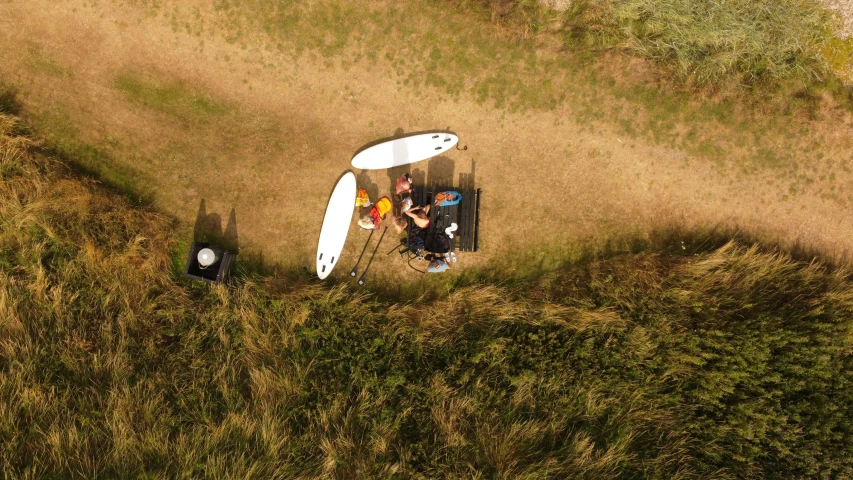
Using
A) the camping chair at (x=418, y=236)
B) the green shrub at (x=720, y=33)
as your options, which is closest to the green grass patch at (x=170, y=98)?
the camping chair at (x=418, y=236)

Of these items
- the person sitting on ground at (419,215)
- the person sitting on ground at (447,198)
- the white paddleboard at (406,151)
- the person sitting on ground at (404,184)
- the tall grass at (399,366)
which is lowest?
the tall grass at (399,366)

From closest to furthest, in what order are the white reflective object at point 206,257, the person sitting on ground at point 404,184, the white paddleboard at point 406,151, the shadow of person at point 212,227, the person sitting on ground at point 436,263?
the white reflective object at point 206,257, the person sitting on ground at point 404,184, the person sitting on ground at point 436,263, the white paddleboard at point 406,151, the shadow of person at point 212,227

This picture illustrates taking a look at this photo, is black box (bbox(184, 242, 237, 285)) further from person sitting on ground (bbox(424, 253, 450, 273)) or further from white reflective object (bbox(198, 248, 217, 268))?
person sitting on ground (bbox(424, 253, 450, 273))

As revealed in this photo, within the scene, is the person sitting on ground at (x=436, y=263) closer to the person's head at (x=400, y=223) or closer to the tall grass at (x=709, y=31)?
the person's head at (x=400, y=223)

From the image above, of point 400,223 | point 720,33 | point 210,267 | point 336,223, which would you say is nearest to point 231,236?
point 210,267

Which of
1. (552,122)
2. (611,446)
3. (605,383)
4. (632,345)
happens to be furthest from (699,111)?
(611,446)

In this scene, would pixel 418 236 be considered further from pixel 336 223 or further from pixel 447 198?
pixel 336 223
